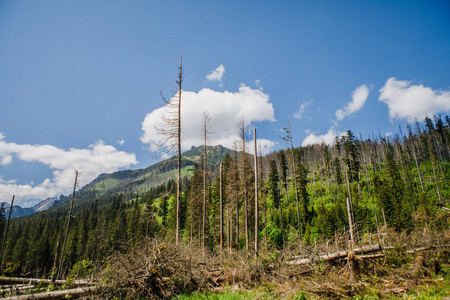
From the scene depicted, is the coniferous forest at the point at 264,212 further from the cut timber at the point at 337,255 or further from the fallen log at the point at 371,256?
the fallen log at the point at 371,256

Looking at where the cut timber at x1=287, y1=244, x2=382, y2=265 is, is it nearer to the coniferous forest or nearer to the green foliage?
the coniferous forest

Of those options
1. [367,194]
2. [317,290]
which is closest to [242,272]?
[317,290]

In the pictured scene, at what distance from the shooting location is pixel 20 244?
55906 mm

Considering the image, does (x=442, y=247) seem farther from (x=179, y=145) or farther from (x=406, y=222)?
(x=406, y=222)

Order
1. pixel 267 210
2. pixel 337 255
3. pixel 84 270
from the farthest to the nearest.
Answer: pixel 267 210
pixel 84 270
pixel 337 255

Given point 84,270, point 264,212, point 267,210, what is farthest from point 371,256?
point 267,210

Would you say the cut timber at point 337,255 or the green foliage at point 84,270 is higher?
the cut timber at point 337,255

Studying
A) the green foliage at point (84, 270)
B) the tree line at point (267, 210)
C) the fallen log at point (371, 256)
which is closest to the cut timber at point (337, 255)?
the fallen log at point (371, 256)

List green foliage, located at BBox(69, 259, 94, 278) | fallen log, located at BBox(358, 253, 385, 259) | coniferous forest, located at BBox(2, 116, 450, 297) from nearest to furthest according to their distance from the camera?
fallen log, located at BBox(358, 253, 385, 259) → green foliage, located at BBox(69, 259, 94, 278) → coniferous forest, located at BBox(2, 116, 450, 297)


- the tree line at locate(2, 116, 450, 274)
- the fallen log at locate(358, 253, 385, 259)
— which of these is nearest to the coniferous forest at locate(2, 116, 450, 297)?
the tree line at locate(2, 116, 450, 274)

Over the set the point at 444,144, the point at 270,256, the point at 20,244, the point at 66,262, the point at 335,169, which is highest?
the point at 444,144

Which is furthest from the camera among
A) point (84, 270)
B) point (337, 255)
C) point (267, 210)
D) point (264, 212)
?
point (267, 210)

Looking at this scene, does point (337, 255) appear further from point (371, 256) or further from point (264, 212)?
point (264, 212)

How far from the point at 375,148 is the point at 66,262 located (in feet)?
362
